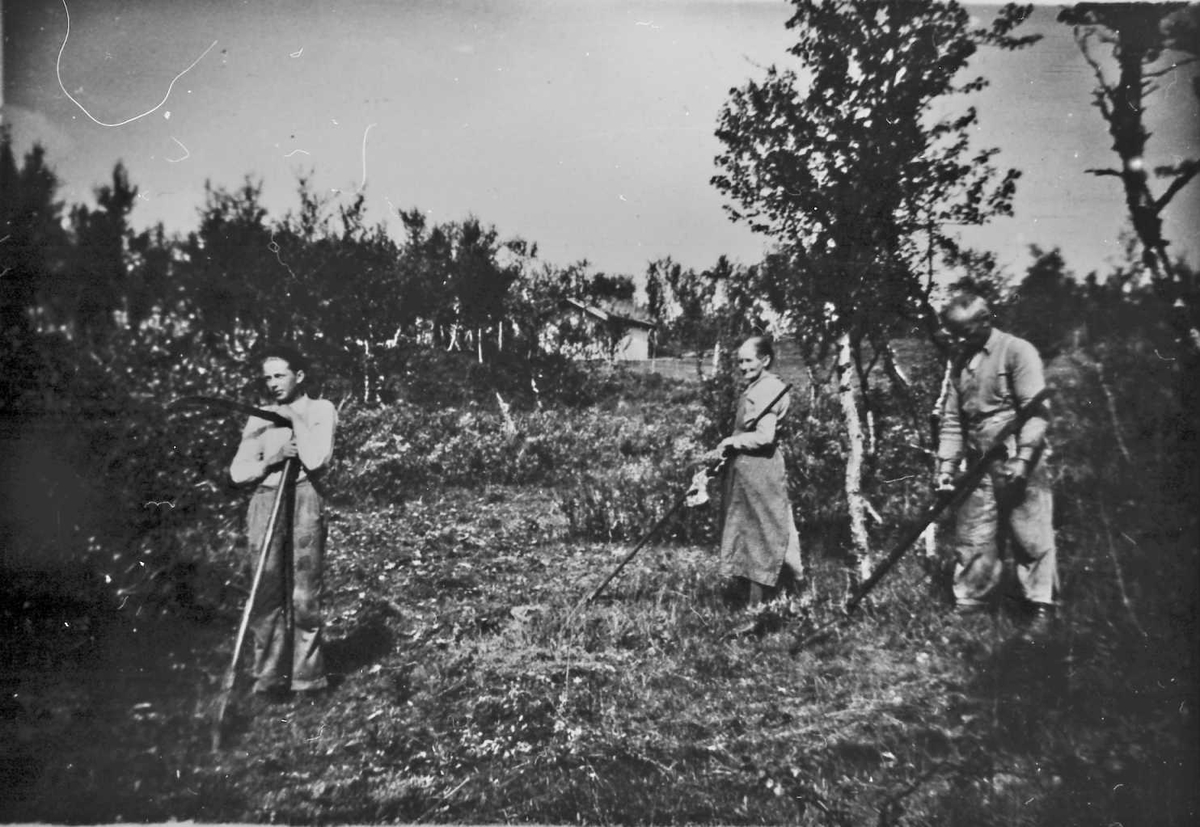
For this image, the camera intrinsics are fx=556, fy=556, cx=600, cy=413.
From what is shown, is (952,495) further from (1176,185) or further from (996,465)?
(1176,185)

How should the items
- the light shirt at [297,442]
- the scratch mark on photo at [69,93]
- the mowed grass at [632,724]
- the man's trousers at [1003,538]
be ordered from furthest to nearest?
1. the scratch mark on photo at [69,93]
2. the man's trousers at [1003,538]
3. the light shirt at [297,442]
4. the mowed grass at [632,724]

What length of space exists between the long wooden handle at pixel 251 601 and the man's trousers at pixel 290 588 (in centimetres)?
5

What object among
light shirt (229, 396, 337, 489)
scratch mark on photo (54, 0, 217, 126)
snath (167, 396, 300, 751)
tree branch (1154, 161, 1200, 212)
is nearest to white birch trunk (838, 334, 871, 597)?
tree branch (1154, 161, 1200, 212)

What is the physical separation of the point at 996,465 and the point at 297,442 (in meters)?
3.29

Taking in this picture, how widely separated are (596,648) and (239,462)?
6.14ft

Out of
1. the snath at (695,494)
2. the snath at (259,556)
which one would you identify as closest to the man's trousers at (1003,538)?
the snath at (695,494)

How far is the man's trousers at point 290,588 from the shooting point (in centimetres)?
246

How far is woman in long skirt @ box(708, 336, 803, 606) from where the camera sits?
117 inches

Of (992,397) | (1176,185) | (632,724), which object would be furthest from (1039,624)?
(1176,185)

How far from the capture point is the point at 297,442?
2.48m

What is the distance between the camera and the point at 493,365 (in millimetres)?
3502

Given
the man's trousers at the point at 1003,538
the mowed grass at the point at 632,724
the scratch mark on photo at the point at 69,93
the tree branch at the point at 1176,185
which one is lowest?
the mowed grass at the point at 632,724

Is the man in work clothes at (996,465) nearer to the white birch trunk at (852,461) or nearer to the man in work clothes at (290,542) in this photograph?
the white birch trunk at (852,461)

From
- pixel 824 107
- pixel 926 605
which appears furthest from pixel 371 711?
pixel 824 107
